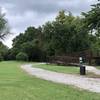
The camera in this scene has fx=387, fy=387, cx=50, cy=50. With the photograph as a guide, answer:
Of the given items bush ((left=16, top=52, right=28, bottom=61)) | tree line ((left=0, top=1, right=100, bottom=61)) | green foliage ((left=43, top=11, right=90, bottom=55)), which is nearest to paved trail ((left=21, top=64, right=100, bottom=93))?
tree line ((left=0, top=1, right=100, bottom=61))

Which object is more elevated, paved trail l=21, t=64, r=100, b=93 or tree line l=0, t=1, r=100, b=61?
tree line l=0, t=1, r=100, b=61

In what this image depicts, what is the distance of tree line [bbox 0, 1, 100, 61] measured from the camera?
36.3m

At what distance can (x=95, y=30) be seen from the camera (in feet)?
122

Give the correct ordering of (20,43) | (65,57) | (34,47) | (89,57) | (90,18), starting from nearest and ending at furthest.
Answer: (90,18), (89,57), (65,57), (34,47), (20,43)

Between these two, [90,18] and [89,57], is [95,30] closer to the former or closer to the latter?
[90,18]

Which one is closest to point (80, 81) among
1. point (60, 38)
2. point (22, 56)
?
point (60, 38)

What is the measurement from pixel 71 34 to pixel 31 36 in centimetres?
3742

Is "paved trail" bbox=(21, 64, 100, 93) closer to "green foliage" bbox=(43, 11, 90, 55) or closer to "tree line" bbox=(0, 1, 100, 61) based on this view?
"tree line" bbox=(0, 1, 100, 61)

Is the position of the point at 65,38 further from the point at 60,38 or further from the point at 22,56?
the point at 22,56

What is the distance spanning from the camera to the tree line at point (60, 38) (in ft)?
119

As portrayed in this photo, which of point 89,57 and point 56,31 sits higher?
point 56,31

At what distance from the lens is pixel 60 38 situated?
83625 mm

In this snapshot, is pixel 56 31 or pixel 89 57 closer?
pixel 89 57

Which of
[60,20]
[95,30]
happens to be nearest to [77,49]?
[60,20]
